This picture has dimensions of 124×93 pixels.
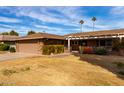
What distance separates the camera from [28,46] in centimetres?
2630

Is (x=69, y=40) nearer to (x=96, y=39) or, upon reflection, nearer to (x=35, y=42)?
(x=96, y=39)

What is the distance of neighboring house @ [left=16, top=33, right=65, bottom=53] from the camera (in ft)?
77.9

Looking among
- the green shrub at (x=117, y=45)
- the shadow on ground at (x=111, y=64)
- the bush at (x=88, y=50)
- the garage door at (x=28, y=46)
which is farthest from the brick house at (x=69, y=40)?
the shadow on ground at (x=111, y=64)

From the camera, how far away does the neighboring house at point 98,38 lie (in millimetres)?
23583

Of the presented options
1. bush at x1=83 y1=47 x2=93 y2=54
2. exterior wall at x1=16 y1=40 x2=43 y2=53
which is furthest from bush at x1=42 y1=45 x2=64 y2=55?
bush at x1=83 y1=47 x2=93 y2=54

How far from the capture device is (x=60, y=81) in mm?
7871

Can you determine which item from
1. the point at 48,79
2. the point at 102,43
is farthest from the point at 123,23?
the point at 48,79

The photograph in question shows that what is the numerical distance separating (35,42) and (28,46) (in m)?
2.03

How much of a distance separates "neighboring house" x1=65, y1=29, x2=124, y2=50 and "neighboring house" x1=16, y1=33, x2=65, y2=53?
95.8 inches

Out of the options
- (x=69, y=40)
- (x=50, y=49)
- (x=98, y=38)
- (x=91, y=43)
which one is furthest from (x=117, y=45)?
(x=50, y=49)

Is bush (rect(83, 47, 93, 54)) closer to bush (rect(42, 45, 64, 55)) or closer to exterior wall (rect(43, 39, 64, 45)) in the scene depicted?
bush (rect(42, 45, 64, 55))

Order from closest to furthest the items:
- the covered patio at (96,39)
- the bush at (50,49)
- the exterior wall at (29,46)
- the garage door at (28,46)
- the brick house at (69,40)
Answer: the bush at (50,49)
the covered patio at (96,39)
the brick house at (69,40)
the exterior wall at (29,46)
the garage door at (28,46)

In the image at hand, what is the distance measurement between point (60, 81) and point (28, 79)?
1555 mm

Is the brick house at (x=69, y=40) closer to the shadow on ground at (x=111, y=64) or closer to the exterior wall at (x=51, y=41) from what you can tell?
the exterior wall at (x=51, y=41)
